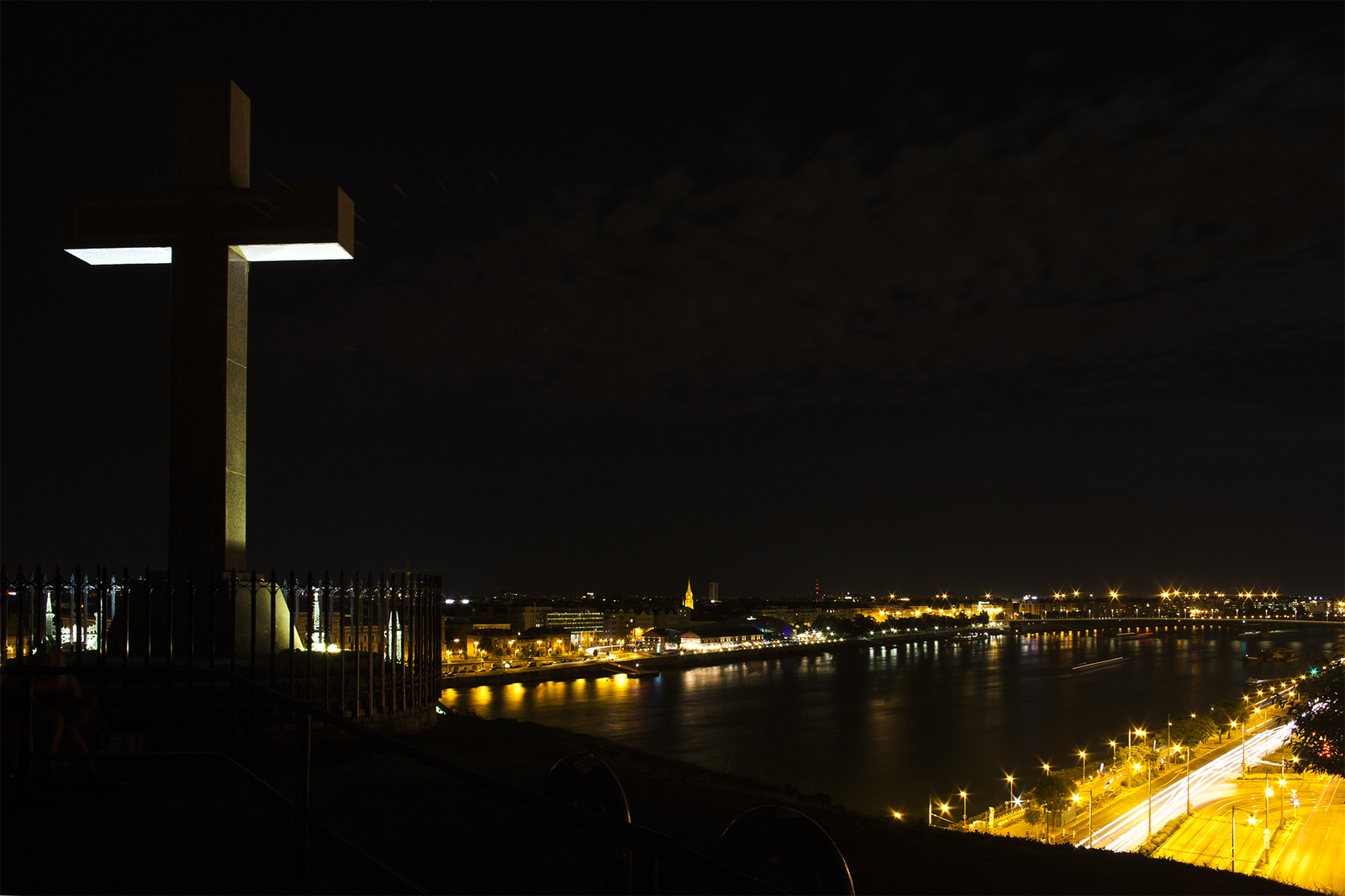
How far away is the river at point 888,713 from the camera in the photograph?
101 feet

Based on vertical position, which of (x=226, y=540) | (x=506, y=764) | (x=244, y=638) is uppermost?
(x=226, y=540)

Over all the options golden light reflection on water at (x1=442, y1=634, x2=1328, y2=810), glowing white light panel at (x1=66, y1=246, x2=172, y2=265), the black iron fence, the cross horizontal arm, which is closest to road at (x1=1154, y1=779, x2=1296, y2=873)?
golden light reflection on water at (x1=442, y1=634, x2=1328, y2=810)

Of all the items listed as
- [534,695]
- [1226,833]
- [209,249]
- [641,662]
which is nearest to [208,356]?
[209,249]

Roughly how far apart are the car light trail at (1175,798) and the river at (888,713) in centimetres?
389

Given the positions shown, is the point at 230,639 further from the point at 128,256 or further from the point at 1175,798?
the point at 1175,798

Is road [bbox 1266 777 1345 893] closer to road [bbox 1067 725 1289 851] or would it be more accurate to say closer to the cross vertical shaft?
road [bbox 1067 725 1289 851]

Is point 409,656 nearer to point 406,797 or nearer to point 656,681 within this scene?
point 406,797

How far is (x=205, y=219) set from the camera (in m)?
8.74

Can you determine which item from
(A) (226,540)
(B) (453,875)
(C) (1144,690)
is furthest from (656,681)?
(B) (453,875)

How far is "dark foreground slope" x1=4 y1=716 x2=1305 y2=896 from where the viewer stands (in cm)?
357

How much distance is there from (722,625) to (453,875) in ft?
375

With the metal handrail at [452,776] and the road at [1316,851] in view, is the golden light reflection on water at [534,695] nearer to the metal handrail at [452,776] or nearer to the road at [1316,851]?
the road at [1316,851]

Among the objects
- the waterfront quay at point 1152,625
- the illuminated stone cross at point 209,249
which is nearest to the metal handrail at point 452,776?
the illuminated stone cross at point 209,249

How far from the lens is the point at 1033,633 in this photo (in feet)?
493
